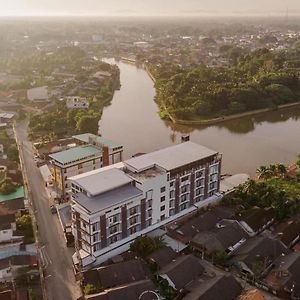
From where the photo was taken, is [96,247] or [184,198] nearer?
[96,247]

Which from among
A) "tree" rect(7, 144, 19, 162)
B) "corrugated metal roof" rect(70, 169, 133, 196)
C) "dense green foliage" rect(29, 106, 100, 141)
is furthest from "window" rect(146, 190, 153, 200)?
"dense green foliage" rect(29, 106, 100, 141)

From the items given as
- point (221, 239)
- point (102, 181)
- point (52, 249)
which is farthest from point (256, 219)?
point (52, 249)

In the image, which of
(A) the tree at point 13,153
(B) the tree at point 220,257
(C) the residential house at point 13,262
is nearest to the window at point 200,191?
(B) the tree at point 220,257

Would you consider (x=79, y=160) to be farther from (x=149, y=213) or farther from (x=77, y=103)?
(x=77, y=103)

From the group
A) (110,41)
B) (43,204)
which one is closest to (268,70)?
(43,204)

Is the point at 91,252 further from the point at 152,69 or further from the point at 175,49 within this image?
the point at 175,49

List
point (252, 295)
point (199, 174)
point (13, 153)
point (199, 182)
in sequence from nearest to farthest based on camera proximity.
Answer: point (252, 295), point (199, 174), point (199, 182), point (13, 153)
